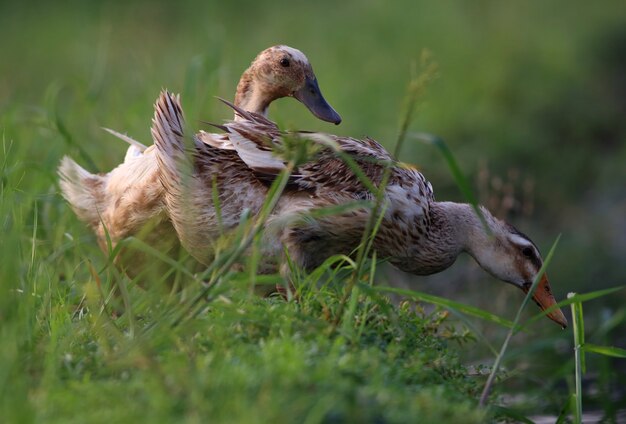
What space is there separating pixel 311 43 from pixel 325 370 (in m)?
8.21

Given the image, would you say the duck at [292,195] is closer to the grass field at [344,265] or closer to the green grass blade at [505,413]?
the grass field at [344,265]

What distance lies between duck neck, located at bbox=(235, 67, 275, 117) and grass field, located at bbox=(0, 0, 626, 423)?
0.25 meters

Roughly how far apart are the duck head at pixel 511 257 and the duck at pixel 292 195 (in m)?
0.20

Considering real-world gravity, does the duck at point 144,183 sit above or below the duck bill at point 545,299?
above

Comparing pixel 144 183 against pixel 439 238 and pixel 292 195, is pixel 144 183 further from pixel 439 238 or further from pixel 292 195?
pixel 439 238

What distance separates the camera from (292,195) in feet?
15.7

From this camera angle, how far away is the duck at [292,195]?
15.3 feet

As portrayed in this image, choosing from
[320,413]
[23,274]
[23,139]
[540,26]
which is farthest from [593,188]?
[320,413]

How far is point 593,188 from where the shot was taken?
892cm

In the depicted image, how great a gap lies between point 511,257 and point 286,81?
58.4 inches

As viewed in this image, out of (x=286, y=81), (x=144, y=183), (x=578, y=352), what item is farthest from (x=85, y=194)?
(x=578, y=352)

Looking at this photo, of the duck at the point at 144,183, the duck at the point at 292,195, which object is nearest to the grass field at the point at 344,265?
the duck at the point at 144,183

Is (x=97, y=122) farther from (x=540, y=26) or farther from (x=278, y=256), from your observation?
(x=540, y=26)

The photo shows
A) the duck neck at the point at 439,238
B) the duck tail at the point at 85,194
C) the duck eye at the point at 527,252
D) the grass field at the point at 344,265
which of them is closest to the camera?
the grass field at the point at 344,265
